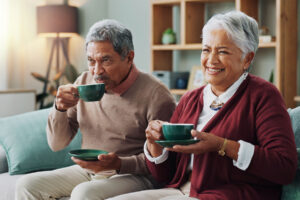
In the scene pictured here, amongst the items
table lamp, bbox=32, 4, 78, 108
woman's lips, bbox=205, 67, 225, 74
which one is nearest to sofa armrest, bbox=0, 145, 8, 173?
woman's lips, bbox=205, 67, 225, 74

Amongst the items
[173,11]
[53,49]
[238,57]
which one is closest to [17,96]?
[53,49]

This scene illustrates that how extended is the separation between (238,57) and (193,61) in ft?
9.02

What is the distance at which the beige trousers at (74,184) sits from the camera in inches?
75.8

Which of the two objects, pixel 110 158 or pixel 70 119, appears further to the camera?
pixel 70 119

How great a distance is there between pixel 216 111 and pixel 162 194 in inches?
15.0

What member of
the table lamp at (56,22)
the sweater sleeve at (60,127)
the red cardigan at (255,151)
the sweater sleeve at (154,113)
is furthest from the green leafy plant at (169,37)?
the red cardigan at (255,151)

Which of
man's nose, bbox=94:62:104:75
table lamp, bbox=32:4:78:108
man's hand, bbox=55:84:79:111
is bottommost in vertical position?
man's hand, bbox=55:84:79:111

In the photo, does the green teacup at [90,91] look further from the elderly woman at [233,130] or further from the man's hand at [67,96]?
the elderly woman at [233,130]

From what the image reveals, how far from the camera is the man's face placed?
2.10 meters

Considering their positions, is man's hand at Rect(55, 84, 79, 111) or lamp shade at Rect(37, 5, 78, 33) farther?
lamp shade at Rect(37, 5, 78, 33)

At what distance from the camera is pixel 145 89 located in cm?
215

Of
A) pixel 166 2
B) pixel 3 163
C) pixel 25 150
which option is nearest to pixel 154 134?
pixel 25 150

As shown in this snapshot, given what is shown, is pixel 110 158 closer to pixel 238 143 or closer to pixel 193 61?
pixel 238 143

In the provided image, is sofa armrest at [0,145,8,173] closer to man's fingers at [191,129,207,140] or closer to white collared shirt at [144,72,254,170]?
white collared shirt at [144,72,254,170]
